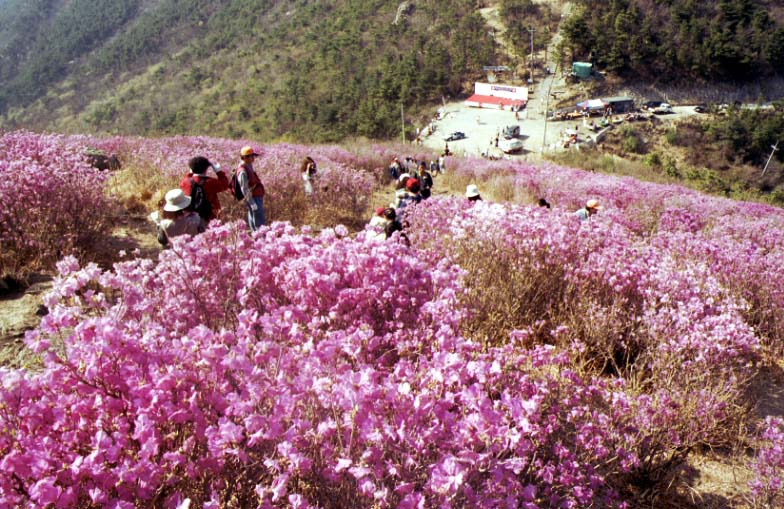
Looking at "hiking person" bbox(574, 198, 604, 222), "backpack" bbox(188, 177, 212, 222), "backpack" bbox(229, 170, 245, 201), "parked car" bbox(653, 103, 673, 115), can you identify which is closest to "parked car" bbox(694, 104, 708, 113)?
"parked car" bbox(653, 103, 673, 115)

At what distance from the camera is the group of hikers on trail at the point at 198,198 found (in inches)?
195

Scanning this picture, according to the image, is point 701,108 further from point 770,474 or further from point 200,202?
point 200,202

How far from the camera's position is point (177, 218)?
5.02 m

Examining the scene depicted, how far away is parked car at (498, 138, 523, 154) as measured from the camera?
139 feet

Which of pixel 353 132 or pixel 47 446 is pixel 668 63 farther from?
pixel 47 446

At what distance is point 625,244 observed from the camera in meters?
4.90

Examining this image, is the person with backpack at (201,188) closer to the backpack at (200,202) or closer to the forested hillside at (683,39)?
the backpack at (200,202)

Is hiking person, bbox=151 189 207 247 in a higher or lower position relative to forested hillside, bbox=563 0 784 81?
lower

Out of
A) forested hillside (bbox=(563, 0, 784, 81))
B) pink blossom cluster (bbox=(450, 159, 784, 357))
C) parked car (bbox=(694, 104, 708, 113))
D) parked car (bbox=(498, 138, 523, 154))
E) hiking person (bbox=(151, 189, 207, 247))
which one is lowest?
parked car (bbox=(498, 138, 523, 154))

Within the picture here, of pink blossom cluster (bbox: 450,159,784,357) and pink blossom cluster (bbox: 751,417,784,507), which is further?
pink blossom cluster (bbox: 450,159,784,357)

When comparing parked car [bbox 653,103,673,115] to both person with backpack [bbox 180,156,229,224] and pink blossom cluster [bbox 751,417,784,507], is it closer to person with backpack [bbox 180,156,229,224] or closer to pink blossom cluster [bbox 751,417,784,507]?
person with backpack [bbox 180,156,229,224]

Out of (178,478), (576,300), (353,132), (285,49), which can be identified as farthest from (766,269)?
(285,49)

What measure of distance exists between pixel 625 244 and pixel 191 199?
5176mm

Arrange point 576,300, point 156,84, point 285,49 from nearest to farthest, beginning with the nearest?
point 576,300, point 285,49, point 156,84
